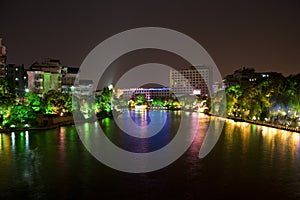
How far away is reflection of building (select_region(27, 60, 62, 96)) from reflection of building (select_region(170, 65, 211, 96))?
236 feet

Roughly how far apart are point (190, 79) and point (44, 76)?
275 ft

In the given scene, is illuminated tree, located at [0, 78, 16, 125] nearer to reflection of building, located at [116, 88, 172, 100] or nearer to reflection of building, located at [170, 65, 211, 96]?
reflection of building, located at [170, 65, 211, 96]

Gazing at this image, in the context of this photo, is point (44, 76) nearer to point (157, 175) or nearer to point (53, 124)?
point (53, 124)

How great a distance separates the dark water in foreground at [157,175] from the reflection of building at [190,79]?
359 ft

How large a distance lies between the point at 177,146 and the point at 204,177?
755cm

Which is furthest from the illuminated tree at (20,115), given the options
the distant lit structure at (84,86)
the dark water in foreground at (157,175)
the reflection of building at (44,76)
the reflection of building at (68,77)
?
the distant lit structure at (84,86)

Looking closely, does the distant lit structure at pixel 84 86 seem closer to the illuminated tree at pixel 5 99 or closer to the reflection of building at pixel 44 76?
the reflection of building at pixel 44 76

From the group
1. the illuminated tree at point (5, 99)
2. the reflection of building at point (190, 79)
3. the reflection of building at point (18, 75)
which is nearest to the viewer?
the illuminated tree at point (5, 99)

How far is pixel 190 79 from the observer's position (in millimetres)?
132000

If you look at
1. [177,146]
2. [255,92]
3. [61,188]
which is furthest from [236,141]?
[255,92]

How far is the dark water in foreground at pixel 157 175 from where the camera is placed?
34.0 feet

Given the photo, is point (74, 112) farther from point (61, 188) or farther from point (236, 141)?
point (61, 188)

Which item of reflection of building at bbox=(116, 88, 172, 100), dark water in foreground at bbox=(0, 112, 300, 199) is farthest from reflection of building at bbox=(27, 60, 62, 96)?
reflection of building at bbox=(116, 88, 172, 100)

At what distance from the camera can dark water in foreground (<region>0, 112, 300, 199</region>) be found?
1038 centimetres
